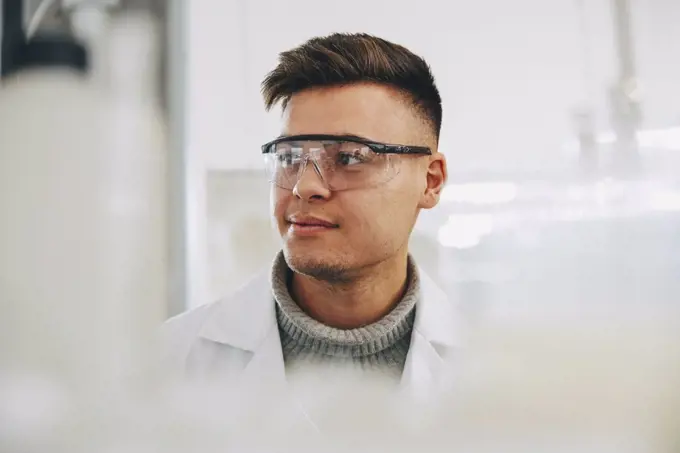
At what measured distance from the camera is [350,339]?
2.57 feet

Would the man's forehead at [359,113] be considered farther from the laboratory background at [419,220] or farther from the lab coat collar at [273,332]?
the lab coat collar at [273,332]

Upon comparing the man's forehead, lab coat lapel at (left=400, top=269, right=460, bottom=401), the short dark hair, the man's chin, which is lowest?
lab coat lapel at (left=400, top=269, right=460, bottom=401)

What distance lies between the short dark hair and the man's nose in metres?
0.09

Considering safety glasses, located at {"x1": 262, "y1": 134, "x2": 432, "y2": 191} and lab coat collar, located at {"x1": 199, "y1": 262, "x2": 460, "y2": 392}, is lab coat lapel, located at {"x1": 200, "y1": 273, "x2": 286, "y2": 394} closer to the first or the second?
lab coat collar, located at {"x1": 199, "y1": 262, "x2": 460, "y2": 392}

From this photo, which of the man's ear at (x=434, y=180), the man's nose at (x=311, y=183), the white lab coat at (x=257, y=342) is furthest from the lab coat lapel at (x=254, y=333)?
the man's ear at (x=434, y=180)

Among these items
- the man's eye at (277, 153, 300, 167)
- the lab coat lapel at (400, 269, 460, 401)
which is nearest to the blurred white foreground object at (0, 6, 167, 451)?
the man's eye at (277, 153, 300, 167)

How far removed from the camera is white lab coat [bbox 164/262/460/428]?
0.79 meters

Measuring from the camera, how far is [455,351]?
2.61 feet

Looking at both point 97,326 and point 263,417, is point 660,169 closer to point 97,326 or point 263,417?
point 263,417

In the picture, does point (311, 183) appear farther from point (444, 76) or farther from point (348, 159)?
point (444, 76)

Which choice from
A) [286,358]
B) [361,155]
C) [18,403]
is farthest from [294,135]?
[18,403]

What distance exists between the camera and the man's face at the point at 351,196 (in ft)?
2.47

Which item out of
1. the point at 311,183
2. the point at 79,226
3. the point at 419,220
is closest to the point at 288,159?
the point at 311,183

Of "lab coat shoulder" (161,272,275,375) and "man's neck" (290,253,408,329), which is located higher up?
"man's neck" (290,253,408,329)
